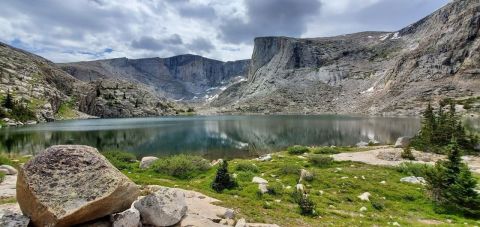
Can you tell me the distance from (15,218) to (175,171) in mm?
21134

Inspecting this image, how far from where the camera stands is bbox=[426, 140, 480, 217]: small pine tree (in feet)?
68.3

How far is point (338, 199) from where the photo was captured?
75.7 feet

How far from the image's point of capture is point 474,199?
68.0 ft

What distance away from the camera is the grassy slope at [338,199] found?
60.0ft

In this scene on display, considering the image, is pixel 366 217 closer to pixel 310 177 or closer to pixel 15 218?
pixel 310 177

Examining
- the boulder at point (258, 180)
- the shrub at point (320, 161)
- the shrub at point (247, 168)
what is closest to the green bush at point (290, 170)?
the shrub at point (247, 168)

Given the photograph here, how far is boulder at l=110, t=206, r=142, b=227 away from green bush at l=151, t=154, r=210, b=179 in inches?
743

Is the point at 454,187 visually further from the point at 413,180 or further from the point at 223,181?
the point at 223,181

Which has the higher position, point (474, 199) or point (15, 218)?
point (15, 218)

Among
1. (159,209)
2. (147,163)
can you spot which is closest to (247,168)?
(147,163)

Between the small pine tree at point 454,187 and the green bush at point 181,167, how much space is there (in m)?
20.7

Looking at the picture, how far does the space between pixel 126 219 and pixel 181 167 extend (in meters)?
20.4

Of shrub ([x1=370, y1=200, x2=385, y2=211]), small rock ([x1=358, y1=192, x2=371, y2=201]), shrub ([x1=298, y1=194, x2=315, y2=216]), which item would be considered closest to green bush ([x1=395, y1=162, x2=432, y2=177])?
small rock ([x1=358, y1=192, x2=371, y2=201])

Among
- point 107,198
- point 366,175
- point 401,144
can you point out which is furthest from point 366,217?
point 401,144
